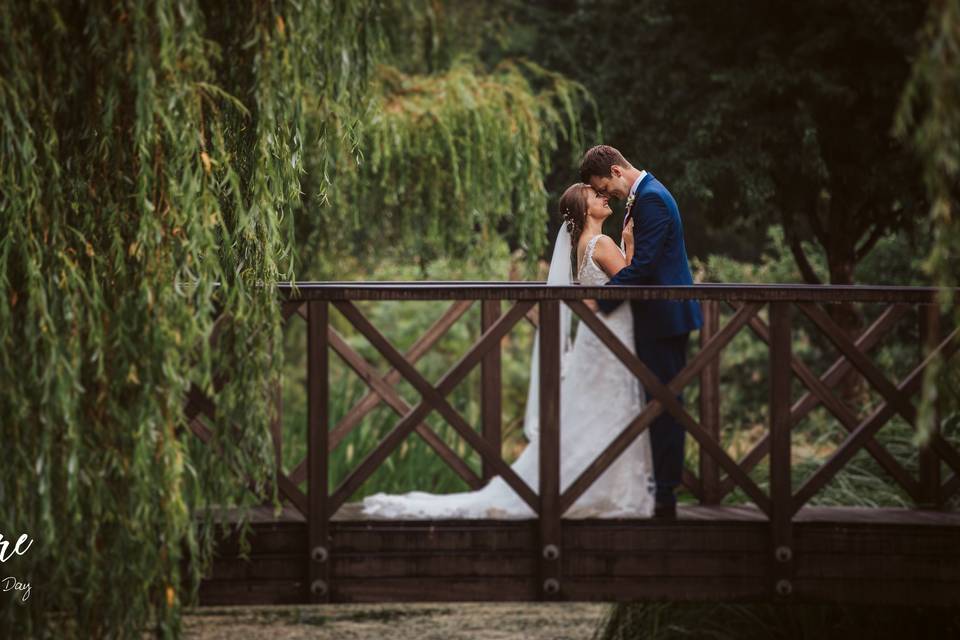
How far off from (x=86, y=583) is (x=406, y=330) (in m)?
10.0

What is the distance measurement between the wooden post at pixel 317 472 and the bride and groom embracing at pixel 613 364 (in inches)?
12.3

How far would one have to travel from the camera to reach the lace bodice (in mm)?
5566

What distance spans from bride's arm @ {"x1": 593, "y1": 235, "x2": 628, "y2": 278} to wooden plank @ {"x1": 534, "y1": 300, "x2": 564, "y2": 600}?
14.2 inches

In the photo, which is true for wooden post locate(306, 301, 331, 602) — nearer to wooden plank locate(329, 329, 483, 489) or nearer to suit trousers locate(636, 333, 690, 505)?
wooden plank locate(329, 329, 483, 489)

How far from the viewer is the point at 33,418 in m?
3.70

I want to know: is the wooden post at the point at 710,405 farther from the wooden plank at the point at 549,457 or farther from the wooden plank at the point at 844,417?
the wooden plank at the point at 549,457

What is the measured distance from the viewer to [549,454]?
533 centimetres

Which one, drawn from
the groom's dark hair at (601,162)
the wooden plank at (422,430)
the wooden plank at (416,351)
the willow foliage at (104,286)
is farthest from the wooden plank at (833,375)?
the willow foliage at (104,286)

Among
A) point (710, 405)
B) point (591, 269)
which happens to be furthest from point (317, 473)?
point (710, 405)

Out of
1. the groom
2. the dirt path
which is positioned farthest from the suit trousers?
the dirt path

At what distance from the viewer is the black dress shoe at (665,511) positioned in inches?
214

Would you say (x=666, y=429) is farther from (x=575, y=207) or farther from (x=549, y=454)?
(x=575, y=207)

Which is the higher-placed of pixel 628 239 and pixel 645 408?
pixel 628 239

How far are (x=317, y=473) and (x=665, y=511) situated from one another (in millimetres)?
1332
